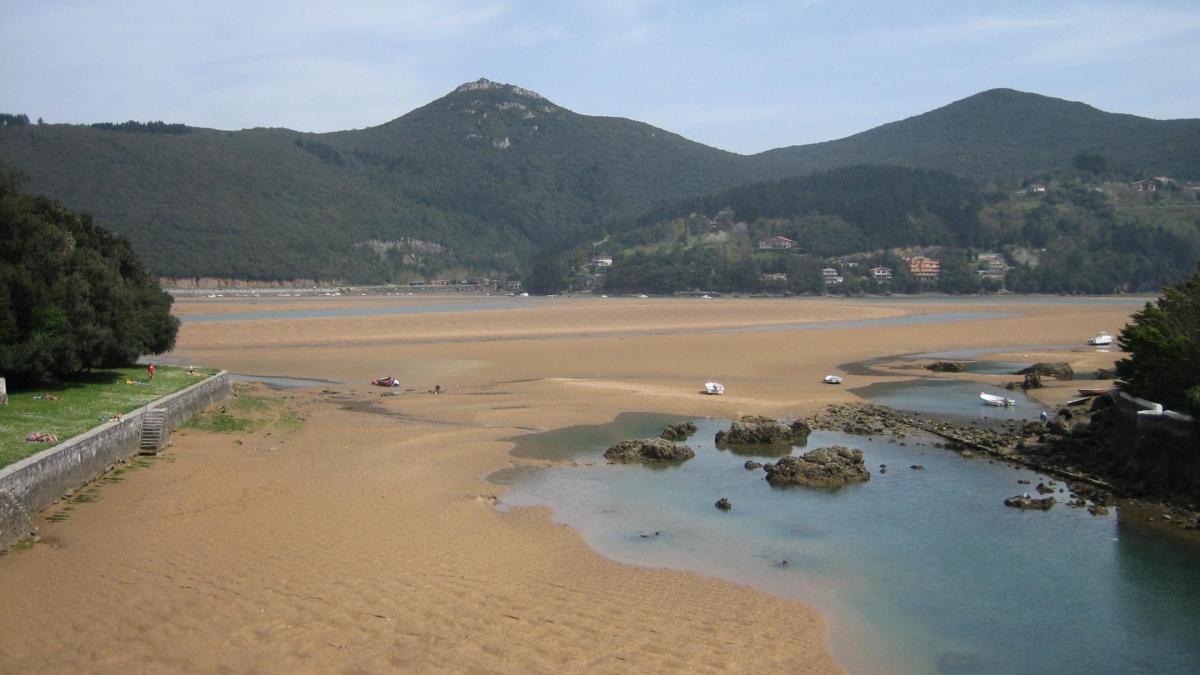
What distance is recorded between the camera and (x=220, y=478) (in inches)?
742

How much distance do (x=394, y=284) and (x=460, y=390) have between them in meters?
160

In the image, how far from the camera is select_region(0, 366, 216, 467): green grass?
16.8 meters

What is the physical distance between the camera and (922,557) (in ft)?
50.2

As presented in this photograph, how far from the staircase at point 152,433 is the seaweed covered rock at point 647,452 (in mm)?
10153

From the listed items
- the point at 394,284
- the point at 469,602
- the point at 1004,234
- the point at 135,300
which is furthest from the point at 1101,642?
the point at 394,284

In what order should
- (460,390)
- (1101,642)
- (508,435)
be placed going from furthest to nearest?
(460,390)
(508,435)
(1101,642)

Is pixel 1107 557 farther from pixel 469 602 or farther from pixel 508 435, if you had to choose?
pixel 508 435

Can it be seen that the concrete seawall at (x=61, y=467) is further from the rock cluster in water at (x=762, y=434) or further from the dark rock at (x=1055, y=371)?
the dark rock at (x=1055, y=371)

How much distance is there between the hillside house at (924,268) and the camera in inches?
6068

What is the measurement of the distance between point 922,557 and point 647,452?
8.82m

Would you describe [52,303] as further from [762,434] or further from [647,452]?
[762,434]

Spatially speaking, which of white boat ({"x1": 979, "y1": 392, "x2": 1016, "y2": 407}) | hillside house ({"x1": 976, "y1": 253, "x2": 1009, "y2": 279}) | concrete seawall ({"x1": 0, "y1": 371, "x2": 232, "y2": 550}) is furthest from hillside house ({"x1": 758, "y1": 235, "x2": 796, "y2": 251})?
concrete seawall ({"x1": 0, "y1": 371, "x2": 232, "y2": 550})

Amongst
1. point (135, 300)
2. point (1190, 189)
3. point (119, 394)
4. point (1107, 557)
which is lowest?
point (1107, 557)

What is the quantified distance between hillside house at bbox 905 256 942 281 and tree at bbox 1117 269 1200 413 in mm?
134292
